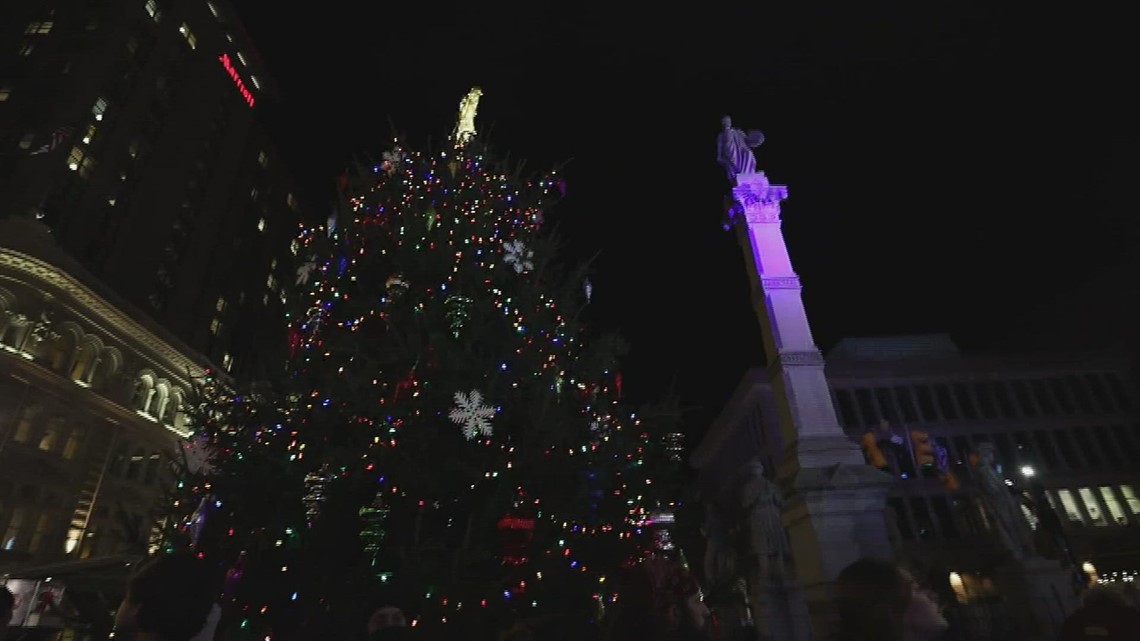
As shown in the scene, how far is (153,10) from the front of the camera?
42344mm

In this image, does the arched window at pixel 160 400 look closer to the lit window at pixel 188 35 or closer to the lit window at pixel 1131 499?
the lit window at pixel 188 35

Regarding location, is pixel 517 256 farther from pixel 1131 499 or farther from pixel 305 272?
pixel 1131 499

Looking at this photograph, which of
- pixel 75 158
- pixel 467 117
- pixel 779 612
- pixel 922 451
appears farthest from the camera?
pixel 75 158

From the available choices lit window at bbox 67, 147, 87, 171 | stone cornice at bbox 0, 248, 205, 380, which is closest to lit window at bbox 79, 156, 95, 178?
lit window at bbox 67, 147, 87, 171

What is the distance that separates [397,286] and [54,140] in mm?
35961

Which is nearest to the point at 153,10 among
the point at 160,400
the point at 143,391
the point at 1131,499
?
the point at 143,391

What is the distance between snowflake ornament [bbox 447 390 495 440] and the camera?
21.8 feet

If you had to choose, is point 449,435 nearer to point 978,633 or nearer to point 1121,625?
point 1121,625

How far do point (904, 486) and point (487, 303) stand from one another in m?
47.8

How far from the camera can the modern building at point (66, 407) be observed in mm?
24969

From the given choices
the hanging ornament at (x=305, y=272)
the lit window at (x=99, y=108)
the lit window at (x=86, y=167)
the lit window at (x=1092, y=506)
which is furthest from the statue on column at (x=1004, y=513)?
the lit window at (x=99, y=108)

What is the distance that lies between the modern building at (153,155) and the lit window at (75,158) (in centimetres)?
6

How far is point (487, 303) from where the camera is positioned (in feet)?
25.8

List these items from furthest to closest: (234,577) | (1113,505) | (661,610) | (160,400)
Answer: (1113,505)
(160,400)
(234,577)
(661,610)
